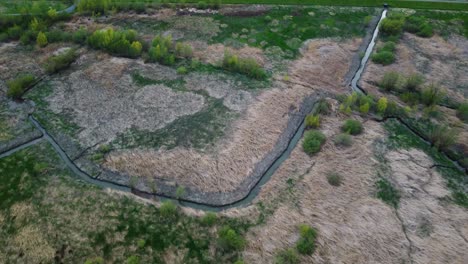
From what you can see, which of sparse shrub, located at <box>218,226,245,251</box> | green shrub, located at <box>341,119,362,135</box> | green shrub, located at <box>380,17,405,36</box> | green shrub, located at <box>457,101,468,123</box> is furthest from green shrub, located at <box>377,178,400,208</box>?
green shrub, located at <box>380,17,405,36</box>

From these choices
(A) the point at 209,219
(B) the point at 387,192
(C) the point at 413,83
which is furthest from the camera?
(C) the point at 413,83

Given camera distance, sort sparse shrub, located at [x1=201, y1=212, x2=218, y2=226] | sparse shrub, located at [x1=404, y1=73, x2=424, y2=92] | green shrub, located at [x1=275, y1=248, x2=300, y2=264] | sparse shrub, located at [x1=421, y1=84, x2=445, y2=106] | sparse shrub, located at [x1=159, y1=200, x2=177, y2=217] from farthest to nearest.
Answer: sparse shrub, located at [x1=404, y1=73, x2=424, y2=92]
sparse shrub, located at [x1=421, y1=84, x2=445, y2=106]
sparse shrub, located at [x1=159, y1=200, x2=177, y2=217]
sparse shrub, located at [x1=201, y1=212, x2=218, y2=226]
green shrub, located at [x1=275, y1=248, x2=300, y2=264]

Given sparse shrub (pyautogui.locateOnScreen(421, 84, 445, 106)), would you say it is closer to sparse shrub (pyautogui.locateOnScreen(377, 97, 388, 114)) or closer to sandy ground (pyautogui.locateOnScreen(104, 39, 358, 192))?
sparse shrub (pyautogui.locateOnScreen(377, 97, 388, 114))

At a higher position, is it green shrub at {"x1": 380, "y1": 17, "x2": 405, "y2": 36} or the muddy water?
green shrub at {"x1": 380, "y1": 17, "x2": 405, "y2": 36}

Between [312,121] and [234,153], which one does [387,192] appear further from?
[234,153]

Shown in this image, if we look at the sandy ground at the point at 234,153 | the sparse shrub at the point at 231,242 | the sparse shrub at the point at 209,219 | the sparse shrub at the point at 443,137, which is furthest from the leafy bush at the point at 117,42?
the sparse shrub at the point at 443,137

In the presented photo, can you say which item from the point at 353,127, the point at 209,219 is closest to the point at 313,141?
the point at 353,127

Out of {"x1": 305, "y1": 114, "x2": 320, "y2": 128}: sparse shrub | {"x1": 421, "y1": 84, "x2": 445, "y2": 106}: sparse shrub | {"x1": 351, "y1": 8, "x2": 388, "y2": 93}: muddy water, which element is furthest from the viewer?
{"x1": 351, "y1": 8, "x2": 388, "y2": 93}: muddy water
